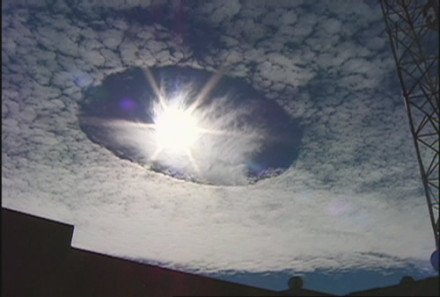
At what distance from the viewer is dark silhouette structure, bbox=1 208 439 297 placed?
36.4 ft

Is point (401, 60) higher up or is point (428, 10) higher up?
point (428, 10)

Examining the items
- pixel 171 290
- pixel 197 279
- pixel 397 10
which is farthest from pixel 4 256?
pixel 397 10

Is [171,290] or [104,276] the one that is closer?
[104,276]

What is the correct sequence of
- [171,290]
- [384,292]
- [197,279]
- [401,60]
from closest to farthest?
[401,60] < [171,290] < [197,279] < [384,292]

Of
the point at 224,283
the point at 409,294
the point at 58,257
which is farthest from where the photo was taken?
the point at 409,294

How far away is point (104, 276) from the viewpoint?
13.4 meters

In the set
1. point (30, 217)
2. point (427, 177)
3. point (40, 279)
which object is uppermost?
point (427, 177)

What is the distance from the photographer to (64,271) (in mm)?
12195

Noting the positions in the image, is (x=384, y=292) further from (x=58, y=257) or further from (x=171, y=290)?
(x=58, y=257)

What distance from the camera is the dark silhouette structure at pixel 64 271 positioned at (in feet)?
36.4

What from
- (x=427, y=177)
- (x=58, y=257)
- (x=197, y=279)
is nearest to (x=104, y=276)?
(x=58, y=257)

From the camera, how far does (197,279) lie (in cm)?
1661

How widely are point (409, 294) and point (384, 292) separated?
158cm

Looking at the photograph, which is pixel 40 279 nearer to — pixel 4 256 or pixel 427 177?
pixel 4 256
